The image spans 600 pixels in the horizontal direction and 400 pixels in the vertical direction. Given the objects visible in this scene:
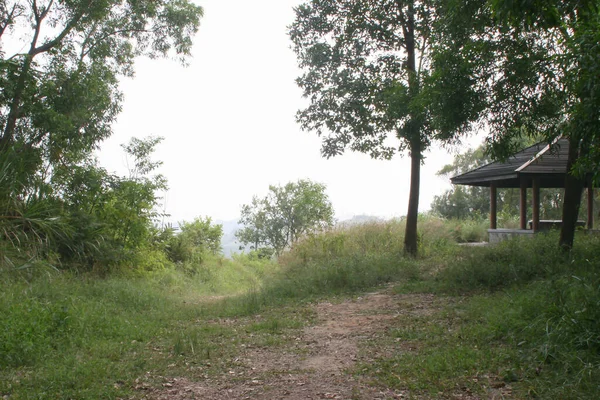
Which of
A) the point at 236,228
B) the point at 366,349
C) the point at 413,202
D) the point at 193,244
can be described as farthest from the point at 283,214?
the point at 366,349

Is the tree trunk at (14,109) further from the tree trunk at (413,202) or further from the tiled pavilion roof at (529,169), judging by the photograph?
the tiled pavilion roof at (529,169)

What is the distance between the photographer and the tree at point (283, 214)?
26109 mm

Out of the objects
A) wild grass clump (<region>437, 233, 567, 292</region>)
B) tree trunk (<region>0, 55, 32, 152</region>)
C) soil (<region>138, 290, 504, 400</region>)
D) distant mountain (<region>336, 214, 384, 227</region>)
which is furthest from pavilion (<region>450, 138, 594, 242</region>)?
tree trunk (<region>0, 55, 32, 152</region>)

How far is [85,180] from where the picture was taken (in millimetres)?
11297

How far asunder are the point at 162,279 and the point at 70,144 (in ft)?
13.4

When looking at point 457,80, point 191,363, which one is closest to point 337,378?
point 191,363

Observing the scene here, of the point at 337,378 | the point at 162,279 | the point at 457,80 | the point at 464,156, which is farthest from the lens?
the point at 464,156

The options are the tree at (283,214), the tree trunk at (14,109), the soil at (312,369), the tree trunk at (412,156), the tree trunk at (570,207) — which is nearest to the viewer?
the soil at (312,369)

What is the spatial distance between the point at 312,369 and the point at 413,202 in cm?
941

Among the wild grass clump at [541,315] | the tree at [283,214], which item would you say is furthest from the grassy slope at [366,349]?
the tree at [283,214]

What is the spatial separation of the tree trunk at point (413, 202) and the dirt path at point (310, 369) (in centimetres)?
583

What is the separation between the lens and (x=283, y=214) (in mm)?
27156

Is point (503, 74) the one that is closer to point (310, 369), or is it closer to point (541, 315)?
point (541, 315)

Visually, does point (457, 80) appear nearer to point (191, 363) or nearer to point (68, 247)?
point (191, 363)
